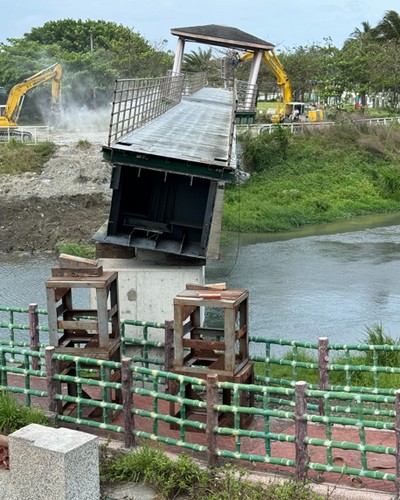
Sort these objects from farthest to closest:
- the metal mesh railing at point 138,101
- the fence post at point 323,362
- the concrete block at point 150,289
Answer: the metal mesh railing at point 138,101 < the concrete block at point 150,289 < the fence post at point 323,362

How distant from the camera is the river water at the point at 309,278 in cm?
2281

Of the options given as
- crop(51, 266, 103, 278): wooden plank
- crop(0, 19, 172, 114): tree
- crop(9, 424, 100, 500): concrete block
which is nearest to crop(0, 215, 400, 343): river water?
crop(51, 266, 103, 278): wooden plank

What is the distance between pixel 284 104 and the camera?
2473 inches

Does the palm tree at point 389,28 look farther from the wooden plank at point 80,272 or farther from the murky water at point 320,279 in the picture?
the wooden plank at point 80,272

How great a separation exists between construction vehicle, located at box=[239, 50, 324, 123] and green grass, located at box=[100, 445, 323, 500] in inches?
2008

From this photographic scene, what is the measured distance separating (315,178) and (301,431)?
132 ft

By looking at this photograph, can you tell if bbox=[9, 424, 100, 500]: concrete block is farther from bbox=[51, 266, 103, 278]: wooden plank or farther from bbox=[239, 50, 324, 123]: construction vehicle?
bbox=[239, 50, 324, 123]: construction vehicle

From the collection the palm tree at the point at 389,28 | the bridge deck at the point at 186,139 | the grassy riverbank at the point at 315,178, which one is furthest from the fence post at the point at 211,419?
the palm tree at the point at 389,28

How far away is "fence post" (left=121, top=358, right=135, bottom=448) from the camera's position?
390 inches

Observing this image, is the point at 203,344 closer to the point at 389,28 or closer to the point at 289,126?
the point at 289,126

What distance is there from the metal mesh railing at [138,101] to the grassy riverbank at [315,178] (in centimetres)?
706

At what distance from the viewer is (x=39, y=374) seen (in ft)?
34.7

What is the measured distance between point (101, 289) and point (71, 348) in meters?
0.87

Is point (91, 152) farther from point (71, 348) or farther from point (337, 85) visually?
point (71, 348)
